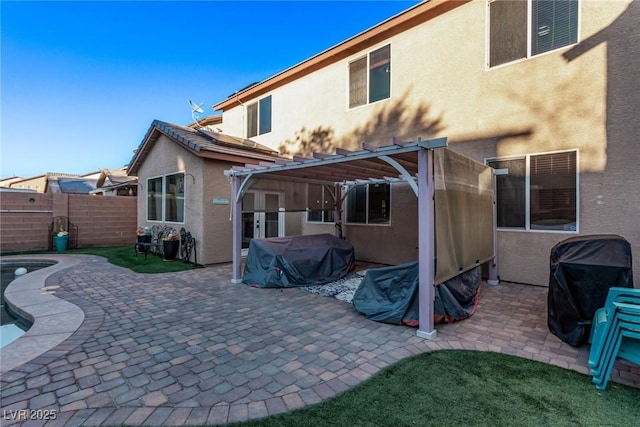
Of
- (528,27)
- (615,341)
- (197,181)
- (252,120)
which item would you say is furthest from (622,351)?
(252,120)

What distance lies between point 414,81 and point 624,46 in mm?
3903

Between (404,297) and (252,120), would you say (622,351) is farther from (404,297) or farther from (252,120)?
(252,120)

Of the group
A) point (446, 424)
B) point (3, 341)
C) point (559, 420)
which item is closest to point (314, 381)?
point (446, 424)

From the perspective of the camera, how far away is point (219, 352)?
133 inches

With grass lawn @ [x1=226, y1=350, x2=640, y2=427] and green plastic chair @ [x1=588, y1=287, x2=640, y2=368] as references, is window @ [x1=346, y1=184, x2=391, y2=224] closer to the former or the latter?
green plastic chair @ [x1=588, y1=287, x2=640, y2=368]

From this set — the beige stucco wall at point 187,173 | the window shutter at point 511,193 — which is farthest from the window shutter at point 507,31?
the beige stucco wall at point 187,173

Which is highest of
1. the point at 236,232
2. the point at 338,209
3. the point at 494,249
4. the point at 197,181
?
the point at 197,181

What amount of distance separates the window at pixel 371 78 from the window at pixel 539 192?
3.75 meters

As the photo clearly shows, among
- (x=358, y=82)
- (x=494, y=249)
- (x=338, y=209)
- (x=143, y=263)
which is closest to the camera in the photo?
(x=494, y=249)

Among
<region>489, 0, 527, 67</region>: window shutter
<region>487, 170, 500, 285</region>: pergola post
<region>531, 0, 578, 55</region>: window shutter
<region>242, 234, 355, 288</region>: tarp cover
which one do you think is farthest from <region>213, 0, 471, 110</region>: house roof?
<region>242, 234, 355, 288</region>: tarp cover

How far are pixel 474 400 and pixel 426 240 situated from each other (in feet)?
5.95

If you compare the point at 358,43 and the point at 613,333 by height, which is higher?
the point at 358,43

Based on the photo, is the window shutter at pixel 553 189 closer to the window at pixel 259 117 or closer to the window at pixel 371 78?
the window at pixel 371 78

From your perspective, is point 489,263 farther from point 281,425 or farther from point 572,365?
point 281,425
